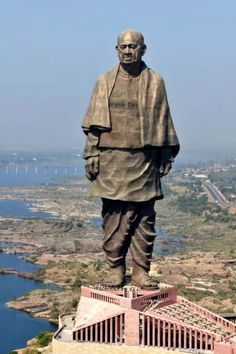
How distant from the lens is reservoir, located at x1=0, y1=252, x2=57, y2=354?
26508 millimetres

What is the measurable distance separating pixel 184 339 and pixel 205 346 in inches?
13.3

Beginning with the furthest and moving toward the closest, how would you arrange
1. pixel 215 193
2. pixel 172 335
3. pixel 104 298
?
pixel 215 193, pixel 104 298, pixel 172 335

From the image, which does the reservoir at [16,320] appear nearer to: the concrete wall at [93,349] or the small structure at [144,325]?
the small structure at [144,325]

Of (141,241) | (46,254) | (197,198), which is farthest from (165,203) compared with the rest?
(141,241)

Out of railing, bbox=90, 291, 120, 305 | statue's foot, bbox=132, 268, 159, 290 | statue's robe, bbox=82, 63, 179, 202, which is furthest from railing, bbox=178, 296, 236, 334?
statue's robe, bbox=82, 63, 179, 202

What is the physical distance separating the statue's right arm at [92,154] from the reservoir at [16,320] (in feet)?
45.8

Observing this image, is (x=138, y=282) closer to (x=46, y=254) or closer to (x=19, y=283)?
(x=19, y=283)

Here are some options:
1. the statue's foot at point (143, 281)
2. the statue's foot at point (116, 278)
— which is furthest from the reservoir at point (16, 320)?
the statue's foot at point (143, 281)

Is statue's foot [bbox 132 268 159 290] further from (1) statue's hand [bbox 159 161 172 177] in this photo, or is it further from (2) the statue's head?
(2) the statue's head

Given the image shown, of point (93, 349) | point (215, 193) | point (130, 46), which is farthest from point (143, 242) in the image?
point (215, 193)

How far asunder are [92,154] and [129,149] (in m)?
0.70

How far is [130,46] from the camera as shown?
40.1 feet

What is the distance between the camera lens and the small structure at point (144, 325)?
11.2 metres

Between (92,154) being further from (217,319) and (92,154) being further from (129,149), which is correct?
(217,319)
